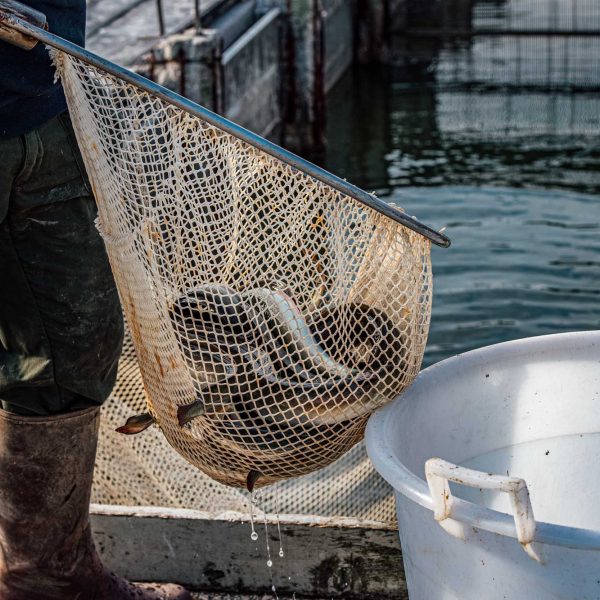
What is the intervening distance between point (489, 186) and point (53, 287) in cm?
820

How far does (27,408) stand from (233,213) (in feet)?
2.38

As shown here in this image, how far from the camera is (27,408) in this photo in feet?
9.09

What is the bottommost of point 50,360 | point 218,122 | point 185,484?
point 185,484

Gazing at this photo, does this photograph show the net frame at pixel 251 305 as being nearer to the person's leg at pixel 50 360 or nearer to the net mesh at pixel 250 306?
the net mesh at pixel 250 306

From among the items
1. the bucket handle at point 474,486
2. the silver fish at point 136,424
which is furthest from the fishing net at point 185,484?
the bucket handle at point 474,486

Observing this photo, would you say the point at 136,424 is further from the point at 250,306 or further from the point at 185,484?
the point at 185,484

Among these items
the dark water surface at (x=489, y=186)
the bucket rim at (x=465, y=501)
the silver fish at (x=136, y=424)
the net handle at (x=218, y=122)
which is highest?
the net handle at (x=218, y=122)

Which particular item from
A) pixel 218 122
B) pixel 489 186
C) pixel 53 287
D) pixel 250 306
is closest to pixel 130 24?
pixel 489 186

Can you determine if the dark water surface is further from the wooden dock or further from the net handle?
the net handle

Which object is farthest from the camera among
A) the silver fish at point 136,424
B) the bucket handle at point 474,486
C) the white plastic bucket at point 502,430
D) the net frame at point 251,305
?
the silver fish at point 136,424

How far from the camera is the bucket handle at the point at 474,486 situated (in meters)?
1.87

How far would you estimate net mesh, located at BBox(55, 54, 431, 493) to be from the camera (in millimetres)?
2545

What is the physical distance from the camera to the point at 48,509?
2.83 meters

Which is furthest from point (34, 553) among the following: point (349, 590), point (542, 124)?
point (542, 124)
